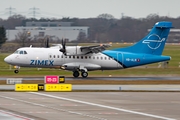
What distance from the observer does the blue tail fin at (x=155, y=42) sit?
5581 centimetres

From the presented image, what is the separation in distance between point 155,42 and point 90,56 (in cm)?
701

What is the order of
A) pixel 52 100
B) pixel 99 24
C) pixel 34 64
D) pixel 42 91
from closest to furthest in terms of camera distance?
pixel 52 100, pixel 42 91, pixel 34 64, pixel 99 24

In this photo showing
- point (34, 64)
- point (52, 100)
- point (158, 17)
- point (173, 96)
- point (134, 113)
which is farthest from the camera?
point (158, 17)

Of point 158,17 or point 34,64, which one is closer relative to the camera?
point 34,64

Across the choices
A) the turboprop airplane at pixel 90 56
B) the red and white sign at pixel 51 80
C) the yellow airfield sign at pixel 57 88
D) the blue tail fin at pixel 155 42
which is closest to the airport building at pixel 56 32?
the blue tail fin at pixel 155 42

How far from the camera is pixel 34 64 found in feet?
179

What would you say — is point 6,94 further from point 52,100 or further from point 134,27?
point 134,27

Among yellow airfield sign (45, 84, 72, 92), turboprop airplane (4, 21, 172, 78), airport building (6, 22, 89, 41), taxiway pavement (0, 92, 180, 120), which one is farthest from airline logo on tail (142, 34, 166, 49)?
airport building (6, 22, 89, 41)

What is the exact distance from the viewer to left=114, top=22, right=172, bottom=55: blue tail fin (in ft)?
183

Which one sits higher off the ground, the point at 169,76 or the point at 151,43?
the point at 151,43

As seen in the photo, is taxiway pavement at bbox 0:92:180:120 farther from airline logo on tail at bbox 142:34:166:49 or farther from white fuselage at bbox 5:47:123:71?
airline logo on tail at bbox 142:34:166:49

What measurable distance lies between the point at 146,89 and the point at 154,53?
1417cm

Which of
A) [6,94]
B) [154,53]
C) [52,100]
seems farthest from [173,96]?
[154,53]

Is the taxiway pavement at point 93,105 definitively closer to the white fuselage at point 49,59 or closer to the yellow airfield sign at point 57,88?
the yellow airfield sign at point 57,88
